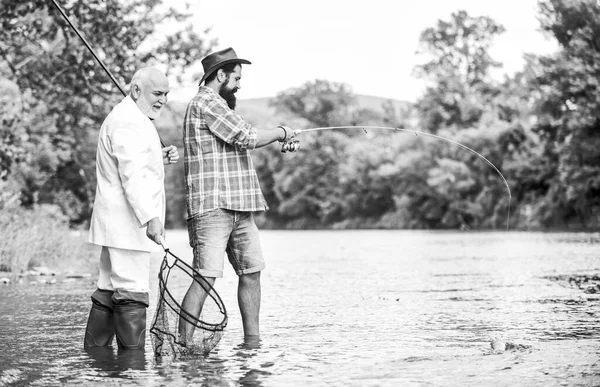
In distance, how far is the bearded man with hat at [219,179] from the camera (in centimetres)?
745

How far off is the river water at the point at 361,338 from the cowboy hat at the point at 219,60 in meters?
1.96

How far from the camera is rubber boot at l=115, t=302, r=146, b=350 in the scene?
7.11 m

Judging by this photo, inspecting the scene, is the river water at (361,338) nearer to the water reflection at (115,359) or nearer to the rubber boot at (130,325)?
the water reflection at (115,359)

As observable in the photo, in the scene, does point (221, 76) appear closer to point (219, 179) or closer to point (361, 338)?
point (219, 179)

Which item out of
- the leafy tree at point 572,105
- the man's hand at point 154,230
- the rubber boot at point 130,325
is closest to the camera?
the man's hand at point 154,230

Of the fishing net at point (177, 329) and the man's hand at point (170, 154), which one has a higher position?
the man's hand at point (170, 154)

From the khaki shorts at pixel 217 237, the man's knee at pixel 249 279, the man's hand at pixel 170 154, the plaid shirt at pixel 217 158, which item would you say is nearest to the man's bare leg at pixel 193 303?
the khaki shorts at pixel 217 237

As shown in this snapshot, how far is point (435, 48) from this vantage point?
80375 millimetres

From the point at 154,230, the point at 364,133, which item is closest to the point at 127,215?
the point at 154,230

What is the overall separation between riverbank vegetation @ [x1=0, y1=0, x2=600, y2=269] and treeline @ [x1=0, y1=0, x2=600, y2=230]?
0.24 ft

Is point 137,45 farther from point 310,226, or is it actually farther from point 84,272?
point 310,226

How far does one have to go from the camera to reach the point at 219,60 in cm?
770

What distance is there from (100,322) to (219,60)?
6.60 feet

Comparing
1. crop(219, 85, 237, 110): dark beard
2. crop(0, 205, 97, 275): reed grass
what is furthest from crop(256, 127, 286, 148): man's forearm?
crop(0, 205, 97, 275): reed grass
